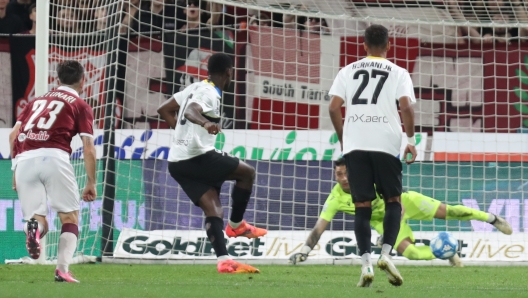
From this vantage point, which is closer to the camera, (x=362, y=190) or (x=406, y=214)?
(x=362, y=190)

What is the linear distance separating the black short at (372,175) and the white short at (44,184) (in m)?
1.93

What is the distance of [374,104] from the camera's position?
7.05 meters

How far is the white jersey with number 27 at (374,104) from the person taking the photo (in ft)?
23.0

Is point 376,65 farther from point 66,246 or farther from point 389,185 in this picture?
point 66,246

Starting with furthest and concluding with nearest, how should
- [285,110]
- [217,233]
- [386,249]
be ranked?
[285,110]
[217,233]
[386,249]

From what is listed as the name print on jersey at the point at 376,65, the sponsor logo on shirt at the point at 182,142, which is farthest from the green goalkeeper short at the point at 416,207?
the name print on jersey at the point at 376,65

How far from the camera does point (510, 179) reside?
36.2 feet

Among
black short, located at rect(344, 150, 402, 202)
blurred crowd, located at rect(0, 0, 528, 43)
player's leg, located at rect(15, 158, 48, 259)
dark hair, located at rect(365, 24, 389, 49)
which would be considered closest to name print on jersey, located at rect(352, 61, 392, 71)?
dark hair, located at rect(365, 24, 389, 49)

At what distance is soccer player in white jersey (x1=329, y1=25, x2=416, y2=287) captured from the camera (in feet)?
22.9

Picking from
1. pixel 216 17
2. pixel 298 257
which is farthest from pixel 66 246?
pixel 216 17

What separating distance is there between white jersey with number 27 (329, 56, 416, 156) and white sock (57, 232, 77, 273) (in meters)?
1.98

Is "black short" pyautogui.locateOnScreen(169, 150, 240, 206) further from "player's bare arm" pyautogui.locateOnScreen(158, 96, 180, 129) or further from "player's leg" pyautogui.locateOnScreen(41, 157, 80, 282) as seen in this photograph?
"player's leg" pyautogui.locateOnScreen(41, 157, 80, 282)

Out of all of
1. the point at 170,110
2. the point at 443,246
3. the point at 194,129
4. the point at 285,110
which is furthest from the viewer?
the point at 285,110

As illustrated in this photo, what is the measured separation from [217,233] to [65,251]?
177 centimetres
